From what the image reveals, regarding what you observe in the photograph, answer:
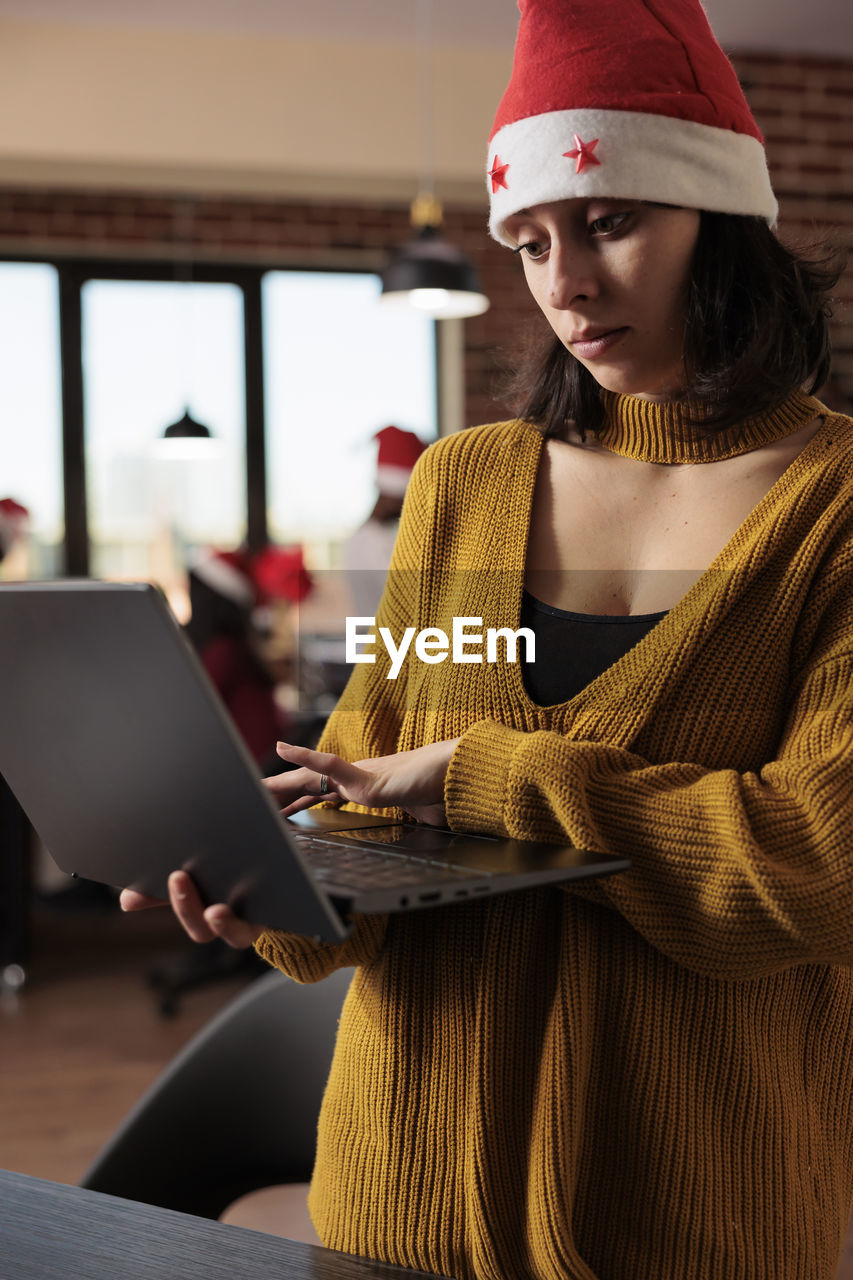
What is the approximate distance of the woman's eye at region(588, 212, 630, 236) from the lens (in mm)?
940

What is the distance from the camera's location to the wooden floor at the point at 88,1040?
282 centimetres

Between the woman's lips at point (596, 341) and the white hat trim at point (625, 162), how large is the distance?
3.9 inches

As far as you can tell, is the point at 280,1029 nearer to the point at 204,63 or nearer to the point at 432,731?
the point at 432,731

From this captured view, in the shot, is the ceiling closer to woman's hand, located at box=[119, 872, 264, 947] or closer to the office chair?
the office chair

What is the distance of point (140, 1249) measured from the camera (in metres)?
0.84

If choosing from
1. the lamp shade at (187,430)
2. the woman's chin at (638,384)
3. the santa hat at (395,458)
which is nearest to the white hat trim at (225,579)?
the lamp shade at (187,430)

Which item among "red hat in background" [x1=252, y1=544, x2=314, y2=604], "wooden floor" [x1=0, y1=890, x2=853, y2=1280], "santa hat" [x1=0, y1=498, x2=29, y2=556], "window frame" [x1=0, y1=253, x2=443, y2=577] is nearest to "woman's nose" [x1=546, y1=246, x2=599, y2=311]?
"wooden floor" [x1=0, y1=890, x2=853, y2=1280]

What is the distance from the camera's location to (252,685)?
4.08m

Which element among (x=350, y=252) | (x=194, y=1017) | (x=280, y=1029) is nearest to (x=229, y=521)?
(x=350, y=252)

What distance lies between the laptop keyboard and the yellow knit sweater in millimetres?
98

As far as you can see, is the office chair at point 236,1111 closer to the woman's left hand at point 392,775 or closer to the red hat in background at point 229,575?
the woman's left hand at point 392,775

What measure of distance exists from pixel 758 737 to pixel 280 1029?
0.63m

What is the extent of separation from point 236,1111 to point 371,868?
2.03ft

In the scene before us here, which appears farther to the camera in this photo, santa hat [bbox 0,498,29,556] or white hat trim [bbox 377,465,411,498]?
santa hat [bbox 0,498,29,556]
